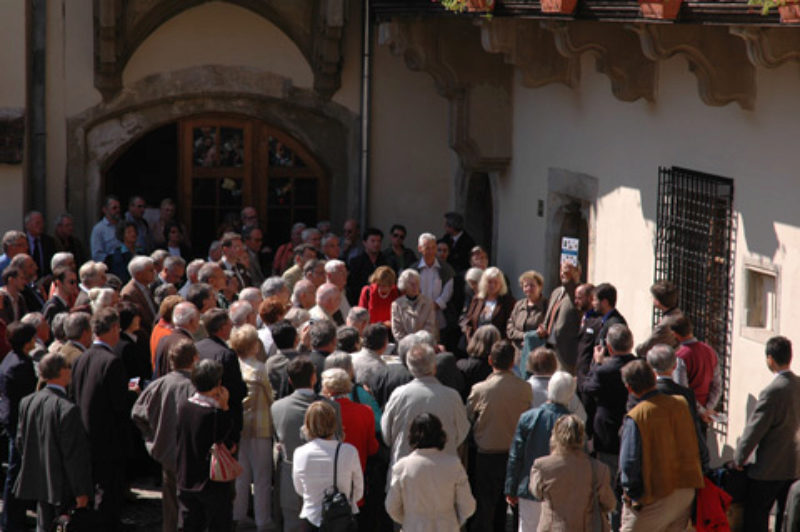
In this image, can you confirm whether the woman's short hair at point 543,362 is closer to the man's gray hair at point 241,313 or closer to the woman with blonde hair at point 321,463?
the woman with blonde hair at point 321,463

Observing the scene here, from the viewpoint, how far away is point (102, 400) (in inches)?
367

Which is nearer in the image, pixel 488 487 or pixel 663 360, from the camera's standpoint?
pixel 663 360

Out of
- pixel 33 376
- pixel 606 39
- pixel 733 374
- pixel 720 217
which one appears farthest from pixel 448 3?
pixel 33 376

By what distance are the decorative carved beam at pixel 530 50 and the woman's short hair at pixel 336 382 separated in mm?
5743

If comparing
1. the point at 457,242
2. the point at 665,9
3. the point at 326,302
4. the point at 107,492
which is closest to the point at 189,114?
the point at 457,242

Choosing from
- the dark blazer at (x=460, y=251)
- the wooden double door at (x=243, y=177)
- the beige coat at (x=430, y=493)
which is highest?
the wooden double door at (x=243, y=177)

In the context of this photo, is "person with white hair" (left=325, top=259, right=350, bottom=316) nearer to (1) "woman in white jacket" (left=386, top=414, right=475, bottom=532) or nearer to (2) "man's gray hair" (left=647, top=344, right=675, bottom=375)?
(2) "man's gray hair" (left=647, top=344, right=675, bottom=375)

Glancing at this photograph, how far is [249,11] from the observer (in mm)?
16609

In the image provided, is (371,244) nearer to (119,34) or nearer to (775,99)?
(119,34)

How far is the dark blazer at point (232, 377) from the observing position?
29.5 ft

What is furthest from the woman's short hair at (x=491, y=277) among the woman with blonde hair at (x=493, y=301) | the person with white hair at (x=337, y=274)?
the person with white hair at (x=337, y=274)

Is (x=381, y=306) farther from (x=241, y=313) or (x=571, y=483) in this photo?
(x=571, y=483)

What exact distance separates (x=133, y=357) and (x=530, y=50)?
5402 mm

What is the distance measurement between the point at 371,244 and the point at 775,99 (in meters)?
Answer: 5.77
